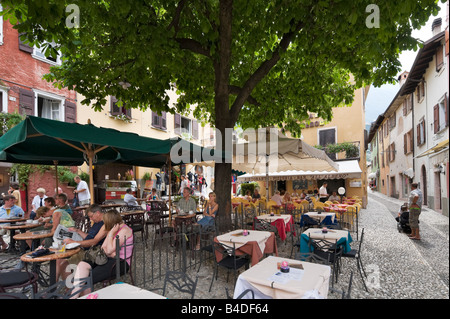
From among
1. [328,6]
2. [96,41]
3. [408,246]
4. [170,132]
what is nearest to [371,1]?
[328,6]

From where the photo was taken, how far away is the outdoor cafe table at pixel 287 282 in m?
2.74

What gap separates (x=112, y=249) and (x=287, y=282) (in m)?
2.73

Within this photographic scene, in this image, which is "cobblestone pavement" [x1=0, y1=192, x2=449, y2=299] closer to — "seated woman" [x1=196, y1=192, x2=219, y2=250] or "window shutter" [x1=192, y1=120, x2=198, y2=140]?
"seated woman" [x1=196, y1=192, x2=219, y2=250]

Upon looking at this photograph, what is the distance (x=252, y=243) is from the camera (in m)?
4.84

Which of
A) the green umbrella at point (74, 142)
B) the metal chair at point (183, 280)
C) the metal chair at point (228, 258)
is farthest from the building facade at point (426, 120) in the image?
the metal chair at point (183, 280)

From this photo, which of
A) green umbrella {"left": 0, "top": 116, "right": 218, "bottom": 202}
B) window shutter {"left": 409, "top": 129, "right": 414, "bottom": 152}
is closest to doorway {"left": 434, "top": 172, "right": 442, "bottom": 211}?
window shutter {"left": 409, "top": 129, "right": 414, "bottom": 152}

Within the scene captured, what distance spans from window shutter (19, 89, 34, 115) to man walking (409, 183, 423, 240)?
49.6ft

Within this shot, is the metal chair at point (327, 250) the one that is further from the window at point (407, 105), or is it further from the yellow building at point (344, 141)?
the window at point (407, 105)

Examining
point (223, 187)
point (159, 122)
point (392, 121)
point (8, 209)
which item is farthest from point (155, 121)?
point (392, 121)

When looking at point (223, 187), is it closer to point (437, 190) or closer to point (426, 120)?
point (437, 190)

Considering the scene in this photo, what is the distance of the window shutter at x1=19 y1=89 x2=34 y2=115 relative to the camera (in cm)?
1202

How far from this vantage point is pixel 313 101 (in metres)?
9.45

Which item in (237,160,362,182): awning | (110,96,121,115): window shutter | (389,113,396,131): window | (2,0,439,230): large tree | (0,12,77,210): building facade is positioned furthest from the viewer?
(389,113,396,131): window
